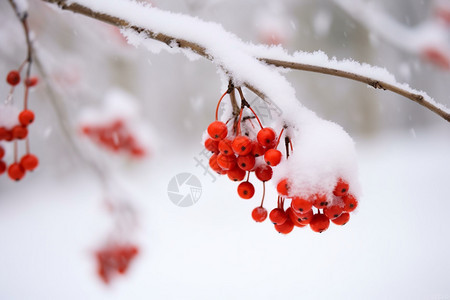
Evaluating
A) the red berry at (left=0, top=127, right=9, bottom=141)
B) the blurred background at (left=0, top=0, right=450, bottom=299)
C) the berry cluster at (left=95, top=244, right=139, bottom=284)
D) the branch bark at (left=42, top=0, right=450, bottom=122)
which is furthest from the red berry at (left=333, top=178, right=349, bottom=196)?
the berry cluster at (left=95, top=244, right=139, bottom=284)

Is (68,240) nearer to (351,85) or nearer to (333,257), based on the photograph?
(333,257)

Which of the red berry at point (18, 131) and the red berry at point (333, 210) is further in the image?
the red berry at point (18, 131)

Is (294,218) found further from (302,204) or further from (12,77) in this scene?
(12,77)

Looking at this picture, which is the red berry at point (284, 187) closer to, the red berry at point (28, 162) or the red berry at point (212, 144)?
the red berry at point (212, 144)

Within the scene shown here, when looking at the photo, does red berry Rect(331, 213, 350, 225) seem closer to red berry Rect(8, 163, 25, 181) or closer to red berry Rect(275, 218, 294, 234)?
red berry Rect(275, 218, 294, 234)

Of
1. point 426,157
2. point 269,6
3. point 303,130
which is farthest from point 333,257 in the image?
point 269,6

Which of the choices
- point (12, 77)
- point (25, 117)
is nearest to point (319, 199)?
point (25, 117)

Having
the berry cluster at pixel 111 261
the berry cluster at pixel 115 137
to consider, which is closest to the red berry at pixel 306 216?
the berry cluster at pixel 111 261
